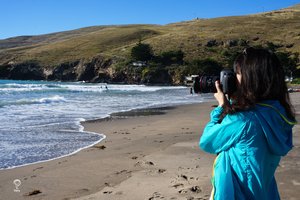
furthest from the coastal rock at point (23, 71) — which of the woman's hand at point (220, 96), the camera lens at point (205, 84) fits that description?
the woman's hand at point (220, 96)

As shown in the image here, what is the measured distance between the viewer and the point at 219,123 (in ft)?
7.46

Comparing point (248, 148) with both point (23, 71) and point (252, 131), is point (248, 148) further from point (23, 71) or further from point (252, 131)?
point (23, 71)

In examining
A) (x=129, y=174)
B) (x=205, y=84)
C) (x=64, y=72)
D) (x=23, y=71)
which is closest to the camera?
(x=205, y=84)

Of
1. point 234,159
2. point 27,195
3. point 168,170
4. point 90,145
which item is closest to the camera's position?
point 234,159

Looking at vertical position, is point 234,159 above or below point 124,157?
above

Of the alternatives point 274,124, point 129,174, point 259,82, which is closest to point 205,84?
point 259,82

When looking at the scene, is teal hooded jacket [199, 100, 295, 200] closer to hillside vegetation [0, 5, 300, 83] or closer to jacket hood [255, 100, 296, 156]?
jacket hood [255, 100, 296, 156]

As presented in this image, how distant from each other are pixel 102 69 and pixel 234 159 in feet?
296

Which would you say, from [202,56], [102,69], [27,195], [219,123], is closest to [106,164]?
[27,195]

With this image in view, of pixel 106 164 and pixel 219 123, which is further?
pixel 106 164

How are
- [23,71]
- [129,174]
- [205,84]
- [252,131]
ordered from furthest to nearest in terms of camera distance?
[23,71] < [129,174] < [205,84] < [252,131]

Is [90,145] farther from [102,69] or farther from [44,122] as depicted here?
[102,69]

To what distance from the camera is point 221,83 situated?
2328mm

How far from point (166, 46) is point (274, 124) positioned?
92056mm
